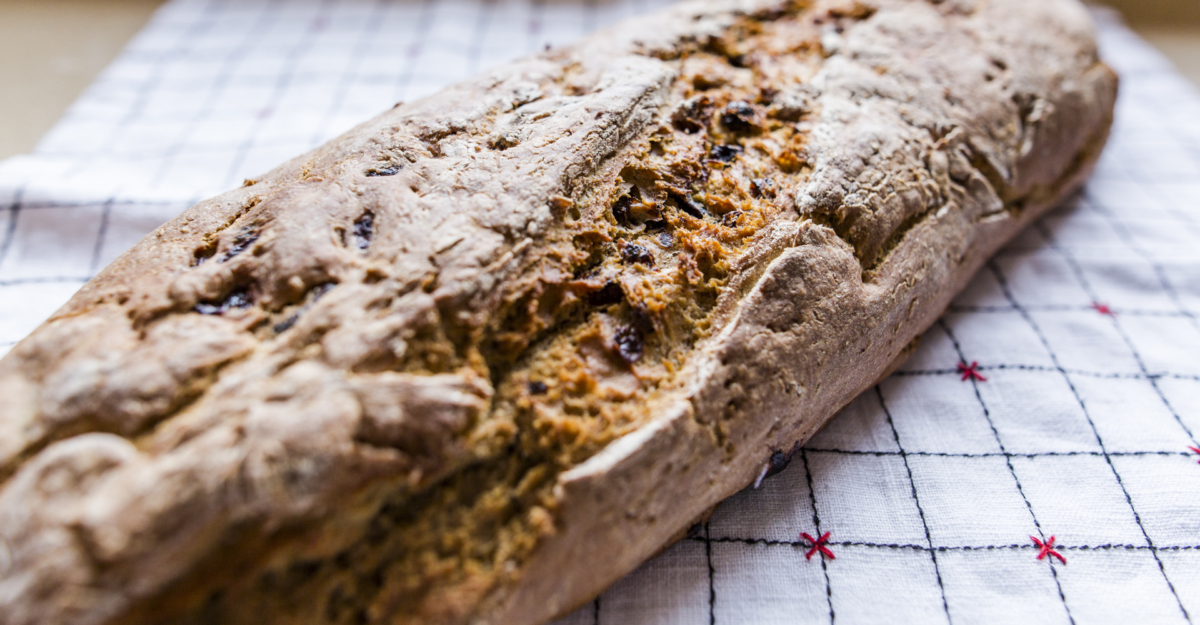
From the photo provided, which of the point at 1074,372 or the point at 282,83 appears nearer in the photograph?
the point at 1074,372

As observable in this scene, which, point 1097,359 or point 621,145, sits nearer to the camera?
point 621,145

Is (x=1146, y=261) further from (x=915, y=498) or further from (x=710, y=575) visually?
(x=710, y=575)

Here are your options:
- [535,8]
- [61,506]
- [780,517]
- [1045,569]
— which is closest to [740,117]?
[780,517]

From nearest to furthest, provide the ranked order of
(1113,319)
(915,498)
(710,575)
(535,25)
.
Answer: (710,575) → (915,498) → (1113,319) → (535,25)

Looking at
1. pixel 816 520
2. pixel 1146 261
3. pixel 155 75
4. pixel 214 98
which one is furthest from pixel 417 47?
pixel 1146 261

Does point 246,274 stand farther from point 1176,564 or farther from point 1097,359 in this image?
point 1097,359

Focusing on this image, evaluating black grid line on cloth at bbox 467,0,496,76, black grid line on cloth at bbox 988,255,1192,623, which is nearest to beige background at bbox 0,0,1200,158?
black grid line on cloth at bbox 467,0,496,76
